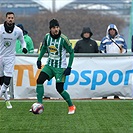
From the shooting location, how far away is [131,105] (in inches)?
595

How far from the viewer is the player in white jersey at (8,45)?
14388mm

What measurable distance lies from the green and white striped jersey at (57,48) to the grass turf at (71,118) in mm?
994

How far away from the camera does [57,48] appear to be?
13.2 meters

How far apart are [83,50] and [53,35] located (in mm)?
4545

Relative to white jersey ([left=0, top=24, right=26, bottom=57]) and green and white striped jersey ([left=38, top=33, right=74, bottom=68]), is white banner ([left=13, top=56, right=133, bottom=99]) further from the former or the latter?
green and white striped jersey ([left=38, top=33, right=74, bottom=68])

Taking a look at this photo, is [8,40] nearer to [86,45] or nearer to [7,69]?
[7,69]

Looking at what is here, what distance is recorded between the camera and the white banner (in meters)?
17.2

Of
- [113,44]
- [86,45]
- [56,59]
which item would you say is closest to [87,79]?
[86,45]

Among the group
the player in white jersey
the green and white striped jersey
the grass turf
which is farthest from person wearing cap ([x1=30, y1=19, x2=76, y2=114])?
the player in white jersey

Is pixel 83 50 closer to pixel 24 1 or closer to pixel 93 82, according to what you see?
pixel 93 82

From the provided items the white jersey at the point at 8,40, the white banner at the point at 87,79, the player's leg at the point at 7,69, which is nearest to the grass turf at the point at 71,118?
the player's leg at the point at 7,69

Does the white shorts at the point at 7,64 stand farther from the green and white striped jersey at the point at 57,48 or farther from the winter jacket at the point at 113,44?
the winter jacket at the point at 113,44

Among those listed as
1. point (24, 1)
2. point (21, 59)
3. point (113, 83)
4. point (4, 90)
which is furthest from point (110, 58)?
point (24, 1)

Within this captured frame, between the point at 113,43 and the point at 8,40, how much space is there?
3903mm
